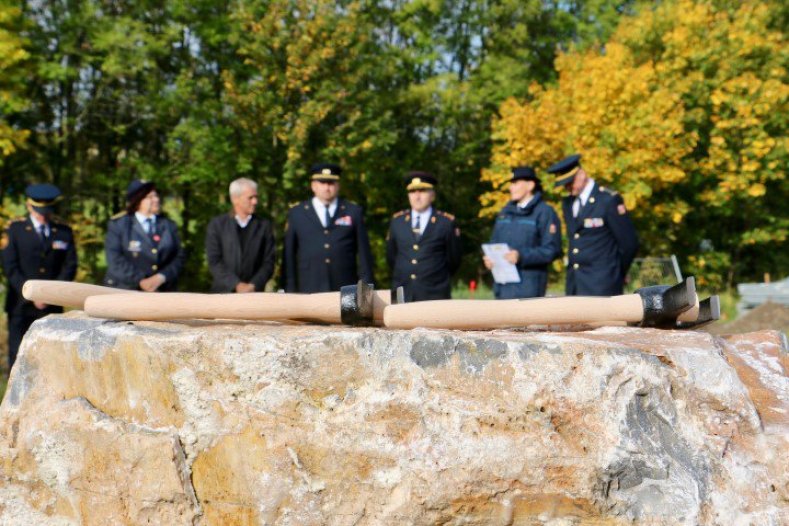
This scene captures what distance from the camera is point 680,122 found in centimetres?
1709

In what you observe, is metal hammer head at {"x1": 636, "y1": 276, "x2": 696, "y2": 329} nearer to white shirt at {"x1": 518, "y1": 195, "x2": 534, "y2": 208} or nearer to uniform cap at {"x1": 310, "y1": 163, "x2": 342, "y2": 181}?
white shirt at {"x1": 518, "y1": 195, "x2": 534, "y2": 208}

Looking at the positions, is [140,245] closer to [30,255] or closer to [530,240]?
[30,255]

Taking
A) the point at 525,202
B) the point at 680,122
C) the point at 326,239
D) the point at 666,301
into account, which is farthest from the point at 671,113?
the point at 666,301

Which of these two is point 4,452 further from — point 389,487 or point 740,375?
point 740,375

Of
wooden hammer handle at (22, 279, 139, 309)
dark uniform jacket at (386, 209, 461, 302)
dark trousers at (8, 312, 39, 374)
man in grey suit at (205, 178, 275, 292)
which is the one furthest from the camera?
dark trousers at (8, 312, 39, 374)

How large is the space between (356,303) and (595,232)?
3052mm

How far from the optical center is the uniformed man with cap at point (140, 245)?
5.03m

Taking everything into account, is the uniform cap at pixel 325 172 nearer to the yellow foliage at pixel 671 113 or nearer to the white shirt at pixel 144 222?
the white shirt at pixel 144 222

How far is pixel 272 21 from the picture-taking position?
16.4 meters

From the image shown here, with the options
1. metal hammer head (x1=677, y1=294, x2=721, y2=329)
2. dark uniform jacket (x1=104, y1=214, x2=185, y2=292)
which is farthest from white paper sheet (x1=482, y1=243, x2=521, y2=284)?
metal hammer head (x1=677, y1=294, x2=721, y2=329)

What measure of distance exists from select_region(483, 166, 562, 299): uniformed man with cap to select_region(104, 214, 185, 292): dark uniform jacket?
6.98 ft

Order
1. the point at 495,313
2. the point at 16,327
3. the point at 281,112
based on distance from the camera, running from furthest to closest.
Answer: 1. the point at 281,112
2. the point at 16,327
3. the point at 495,313

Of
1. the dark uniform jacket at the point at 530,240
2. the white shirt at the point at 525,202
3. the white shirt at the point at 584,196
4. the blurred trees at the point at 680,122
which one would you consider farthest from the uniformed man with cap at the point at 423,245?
the blurred trees at the point at 680,122

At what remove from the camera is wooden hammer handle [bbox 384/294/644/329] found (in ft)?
6.90
